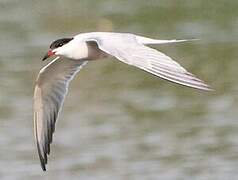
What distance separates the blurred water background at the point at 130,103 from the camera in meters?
11.6

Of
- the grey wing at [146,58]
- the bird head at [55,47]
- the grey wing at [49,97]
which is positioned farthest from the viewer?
the grey wing at [49,97]

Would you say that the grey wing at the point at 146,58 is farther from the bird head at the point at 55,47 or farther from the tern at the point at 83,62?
the bird head at the point at 55,47

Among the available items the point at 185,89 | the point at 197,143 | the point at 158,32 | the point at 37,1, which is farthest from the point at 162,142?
the point at 37,1

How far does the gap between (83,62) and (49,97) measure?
32cm

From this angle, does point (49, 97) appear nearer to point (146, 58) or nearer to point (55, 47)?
point (55, 47)

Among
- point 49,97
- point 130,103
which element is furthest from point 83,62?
point 130,103

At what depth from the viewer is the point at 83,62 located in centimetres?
883

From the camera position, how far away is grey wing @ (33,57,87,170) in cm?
880

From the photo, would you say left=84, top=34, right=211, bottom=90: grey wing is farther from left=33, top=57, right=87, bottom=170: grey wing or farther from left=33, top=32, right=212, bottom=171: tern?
left=33, top=57, right=87, bottom=170: grey wing

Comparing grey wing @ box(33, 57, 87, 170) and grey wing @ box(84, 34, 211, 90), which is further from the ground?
grey wing @ box(84, 34, 211, 90)

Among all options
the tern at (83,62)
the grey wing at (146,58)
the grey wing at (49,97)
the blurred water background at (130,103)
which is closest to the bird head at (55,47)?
the tern at (83,62)

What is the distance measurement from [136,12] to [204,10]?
0.87 meters

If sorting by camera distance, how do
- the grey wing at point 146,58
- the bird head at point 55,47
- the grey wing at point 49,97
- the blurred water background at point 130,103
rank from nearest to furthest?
the grey wing at point 146,58, the bird head at point 55,47, the grey wing at point 49,97, the blurred water background at point 130,103

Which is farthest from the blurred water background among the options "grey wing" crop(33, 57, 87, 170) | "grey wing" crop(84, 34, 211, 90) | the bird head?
"grey wing" crop(84, 34, 211, 90)
